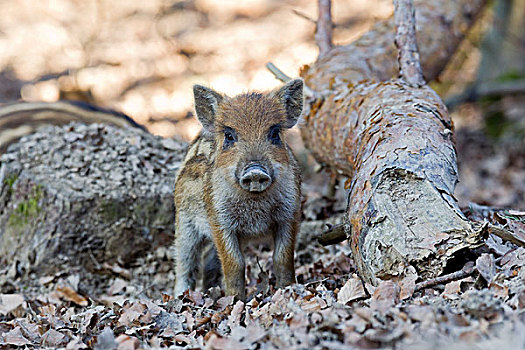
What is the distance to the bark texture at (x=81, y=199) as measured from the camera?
584 centimetres

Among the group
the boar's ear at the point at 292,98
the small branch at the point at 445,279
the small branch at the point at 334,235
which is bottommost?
the small branch at the point at 445,279

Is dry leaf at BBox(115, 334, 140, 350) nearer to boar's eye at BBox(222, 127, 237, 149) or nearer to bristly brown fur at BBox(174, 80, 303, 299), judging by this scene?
bristly brown fur at BBox(174, 80, 303, 299)

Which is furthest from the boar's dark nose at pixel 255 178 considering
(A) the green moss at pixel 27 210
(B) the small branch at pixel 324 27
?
(B) the small branch at pixel 324 27

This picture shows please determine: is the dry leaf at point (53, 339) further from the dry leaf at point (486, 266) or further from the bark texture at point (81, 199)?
the dry leaf at point (486, 266)

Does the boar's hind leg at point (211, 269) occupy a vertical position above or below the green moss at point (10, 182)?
below

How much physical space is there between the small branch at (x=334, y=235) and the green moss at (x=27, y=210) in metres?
2.98

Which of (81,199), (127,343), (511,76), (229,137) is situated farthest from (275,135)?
(511,76)

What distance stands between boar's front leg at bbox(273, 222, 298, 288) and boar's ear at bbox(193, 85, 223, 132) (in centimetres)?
104

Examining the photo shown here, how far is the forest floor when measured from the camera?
2.88 meters

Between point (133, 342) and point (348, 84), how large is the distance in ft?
11.9

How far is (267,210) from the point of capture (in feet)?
15.2

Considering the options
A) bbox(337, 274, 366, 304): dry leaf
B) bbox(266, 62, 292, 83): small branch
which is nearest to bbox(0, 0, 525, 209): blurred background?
bbox(266, 62, 292, 83): small branch

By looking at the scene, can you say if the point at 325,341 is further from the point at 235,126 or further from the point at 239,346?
the point at 235,126

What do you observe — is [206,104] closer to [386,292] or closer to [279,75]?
[279,75]
